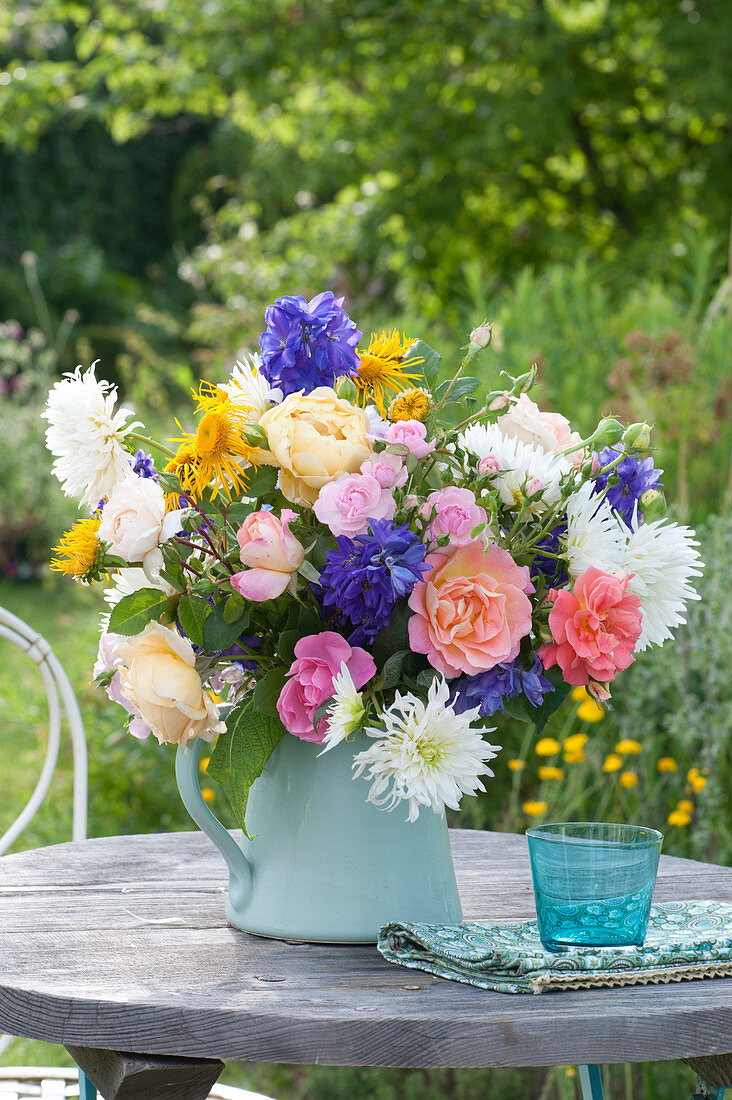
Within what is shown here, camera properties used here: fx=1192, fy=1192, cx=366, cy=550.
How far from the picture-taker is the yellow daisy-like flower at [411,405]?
1020 mm

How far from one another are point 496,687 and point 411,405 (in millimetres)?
250

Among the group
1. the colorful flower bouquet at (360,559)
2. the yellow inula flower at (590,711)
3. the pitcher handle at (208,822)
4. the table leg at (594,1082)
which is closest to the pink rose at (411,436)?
the colorful flower bouquet at (360,559)

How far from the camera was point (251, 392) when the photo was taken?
107 centimetres

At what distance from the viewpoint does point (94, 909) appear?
118cm

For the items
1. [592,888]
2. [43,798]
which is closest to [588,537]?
[592,888]

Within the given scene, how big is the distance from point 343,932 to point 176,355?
35.1ft

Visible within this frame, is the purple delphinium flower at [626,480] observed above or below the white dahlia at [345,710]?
above

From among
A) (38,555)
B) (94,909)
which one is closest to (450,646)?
(94,909)

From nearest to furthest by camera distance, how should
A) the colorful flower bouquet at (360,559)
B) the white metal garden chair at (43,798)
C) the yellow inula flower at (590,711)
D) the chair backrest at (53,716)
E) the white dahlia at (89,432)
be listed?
the colorful flower bouquet at (360,559) → the white dahlia at (89,432) → the white metal garden chair at (43,798) → the chair backrest at (53,716) → the yellow inula flower at (590,711)

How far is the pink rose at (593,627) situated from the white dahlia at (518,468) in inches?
3.1

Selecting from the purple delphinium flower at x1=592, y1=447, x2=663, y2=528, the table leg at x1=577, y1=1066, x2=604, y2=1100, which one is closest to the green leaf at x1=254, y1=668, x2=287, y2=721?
the purple delphinium flower at x1=592, y1=447, x2=663, y2=528

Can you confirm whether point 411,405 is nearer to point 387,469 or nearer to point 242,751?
point 387,469

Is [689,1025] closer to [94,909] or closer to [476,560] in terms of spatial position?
[476,560]

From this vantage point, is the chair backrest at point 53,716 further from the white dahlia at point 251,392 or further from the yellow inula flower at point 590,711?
the yellow inula flower at point 590,711
